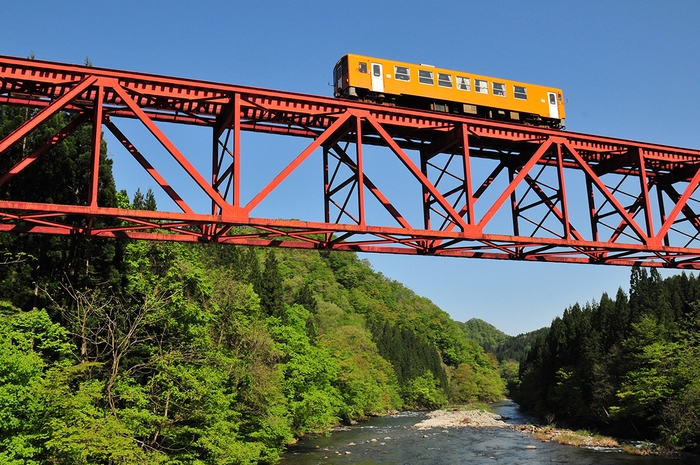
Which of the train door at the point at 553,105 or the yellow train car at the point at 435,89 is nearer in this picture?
the yellow train car at the point at 435,89

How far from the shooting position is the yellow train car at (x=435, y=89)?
63.7 ft

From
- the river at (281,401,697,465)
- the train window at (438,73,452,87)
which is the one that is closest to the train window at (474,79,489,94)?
→ the train window at (438,73,452,87)

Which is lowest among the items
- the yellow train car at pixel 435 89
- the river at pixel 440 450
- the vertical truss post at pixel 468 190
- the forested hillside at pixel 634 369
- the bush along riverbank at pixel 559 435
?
the bush along riverbank at pixel 559 435

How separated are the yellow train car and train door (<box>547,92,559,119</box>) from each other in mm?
106

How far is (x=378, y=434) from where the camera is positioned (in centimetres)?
6050

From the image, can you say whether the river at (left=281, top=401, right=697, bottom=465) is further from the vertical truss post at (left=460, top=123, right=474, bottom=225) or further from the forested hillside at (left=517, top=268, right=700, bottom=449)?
the vertical truss post at (left=460, top=123, right=474, bottom=225)

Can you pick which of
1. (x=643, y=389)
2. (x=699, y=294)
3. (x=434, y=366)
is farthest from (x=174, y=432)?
(x=434, y=366)

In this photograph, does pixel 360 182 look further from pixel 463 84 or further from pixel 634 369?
pixel 634 369

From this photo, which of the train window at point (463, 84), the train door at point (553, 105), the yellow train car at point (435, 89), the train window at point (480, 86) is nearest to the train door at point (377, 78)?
the yellow train car at point (435, 89)

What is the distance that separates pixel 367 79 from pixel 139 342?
15133 millimetres

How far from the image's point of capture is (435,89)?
65.3ft

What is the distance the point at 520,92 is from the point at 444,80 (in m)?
3.27

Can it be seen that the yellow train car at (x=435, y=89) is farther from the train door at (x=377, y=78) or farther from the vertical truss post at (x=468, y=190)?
the vertical truss post at (x=468, y=190)

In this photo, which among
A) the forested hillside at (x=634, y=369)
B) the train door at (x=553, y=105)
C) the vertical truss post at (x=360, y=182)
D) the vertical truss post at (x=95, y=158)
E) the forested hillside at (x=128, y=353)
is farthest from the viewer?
the forested hillside at (x=634, y=369)
